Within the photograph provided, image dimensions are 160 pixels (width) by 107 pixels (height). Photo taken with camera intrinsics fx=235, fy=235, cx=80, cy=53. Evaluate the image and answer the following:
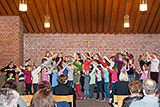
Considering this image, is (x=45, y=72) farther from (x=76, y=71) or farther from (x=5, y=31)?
(x=5, y=31)

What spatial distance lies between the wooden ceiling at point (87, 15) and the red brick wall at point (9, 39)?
47 centimetres

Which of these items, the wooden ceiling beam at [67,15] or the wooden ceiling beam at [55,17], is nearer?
the wooden ceiling beam at [67,15]

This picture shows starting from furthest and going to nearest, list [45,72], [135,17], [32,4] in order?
[135,17] < [32,4] < [45,72]

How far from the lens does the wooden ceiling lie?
1425 centimetres

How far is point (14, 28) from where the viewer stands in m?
15.7

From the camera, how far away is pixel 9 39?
616 inches

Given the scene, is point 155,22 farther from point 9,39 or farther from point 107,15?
point 9,39

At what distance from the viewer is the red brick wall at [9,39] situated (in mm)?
15612

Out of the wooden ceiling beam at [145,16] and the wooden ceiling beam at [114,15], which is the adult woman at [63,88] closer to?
the wooden ceiling beam at [114,15]

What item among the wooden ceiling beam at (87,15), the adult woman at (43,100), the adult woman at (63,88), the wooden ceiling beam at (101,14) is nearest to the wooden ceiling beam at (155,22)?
the wooden ceiling beam at (101,14)

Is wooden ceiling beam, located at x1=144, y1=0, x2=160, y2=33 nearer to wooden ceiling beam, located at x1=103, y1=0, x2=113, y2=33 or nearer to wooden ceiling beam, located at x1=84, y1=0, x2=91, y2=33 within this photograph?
wooden ceiling beam, located at x1=103, y1=0, x2=113, y2=33

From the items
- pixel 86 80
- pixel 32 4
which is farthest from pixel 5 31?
pixel 86 80

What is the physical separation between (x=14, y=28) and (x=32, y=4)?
240 cm

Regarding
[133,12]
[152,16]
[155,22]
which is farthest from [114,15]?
[155,22]
